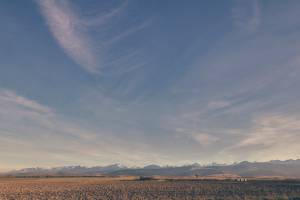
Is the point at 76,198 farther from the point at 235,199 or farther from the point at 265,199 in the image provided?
the point at 265,199

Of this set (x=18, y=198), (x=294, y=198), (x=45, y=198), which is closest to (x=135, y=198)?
(x=45, y=198)

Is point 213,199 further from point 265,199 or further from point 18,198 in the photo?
point 18,198

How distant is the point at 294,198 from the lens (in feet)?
162

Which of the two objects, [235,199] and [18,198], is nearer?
[235,199]

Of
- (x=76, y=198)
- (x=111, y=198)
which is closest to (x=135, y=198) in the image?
(x=111, y=198)

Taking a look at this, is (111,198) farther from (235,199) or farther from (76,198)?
(235,199)

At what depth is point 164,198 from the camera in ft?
174

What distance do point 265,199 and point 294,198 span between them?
4081 mm

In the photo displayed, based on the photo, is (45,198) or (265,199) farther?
(45,198)

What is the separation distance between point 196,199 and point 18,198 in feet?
87.8

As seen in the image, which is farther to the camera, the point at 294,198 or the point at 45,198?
the point at 45,198

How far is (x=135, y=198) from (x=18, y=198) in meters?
17.9

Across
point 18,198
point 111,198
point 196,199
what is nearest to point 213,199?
point 196,199

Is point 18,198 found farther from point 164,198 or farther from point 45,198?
point 164,198
